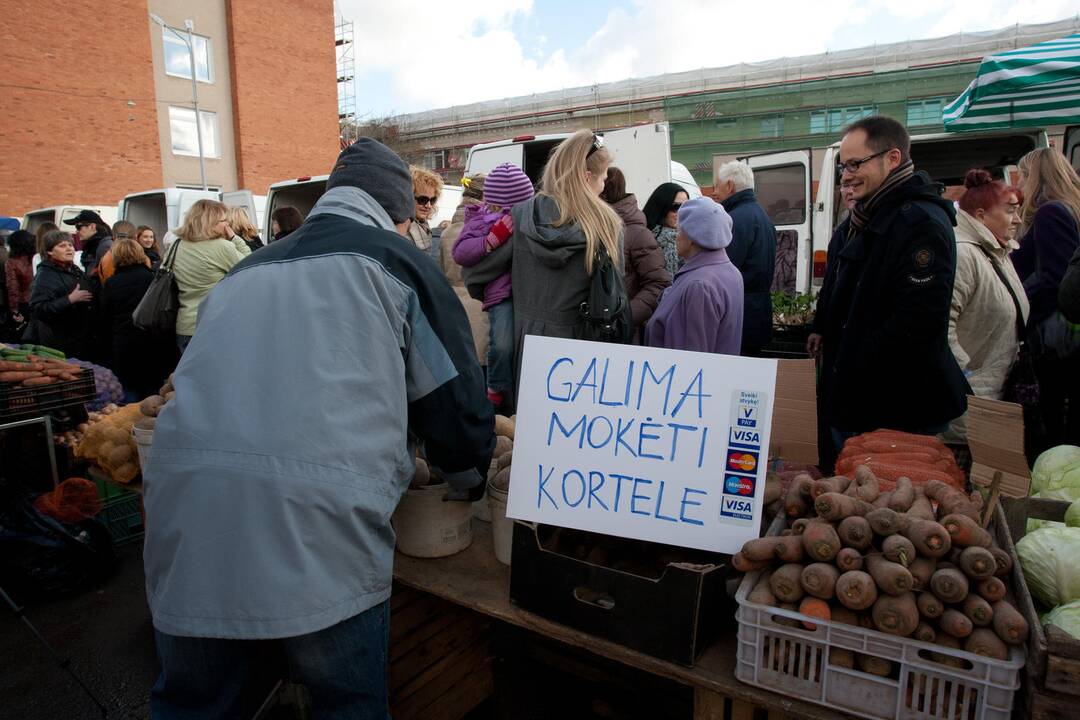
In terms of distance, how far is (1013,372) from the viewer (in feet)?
10.4

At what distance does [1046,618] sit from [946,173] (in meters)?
7.03

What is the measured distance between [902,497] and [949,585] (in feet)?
1.00

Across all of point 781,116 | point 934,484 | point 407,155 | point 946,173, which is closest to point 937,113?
point 781,116

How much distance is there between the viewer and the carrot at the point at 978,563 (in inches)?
52.0

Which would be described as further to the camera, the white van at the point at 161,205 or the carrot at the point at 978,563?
the white van at the point at 161,205

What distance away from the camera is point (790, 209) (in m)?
7.37

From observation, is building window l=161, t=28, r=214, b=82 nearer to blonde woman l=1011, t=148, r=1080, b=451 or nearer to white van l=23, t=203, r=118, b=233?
white van l=23, t=203, r=118, b=233

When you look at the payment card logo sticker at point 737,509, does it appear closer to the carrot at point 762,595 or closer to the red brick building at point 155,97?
the carrot at point 762,595

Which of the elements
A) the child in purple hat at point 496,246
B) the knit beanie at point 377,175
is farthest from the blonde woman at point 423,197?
the knit beanie at point 377,175

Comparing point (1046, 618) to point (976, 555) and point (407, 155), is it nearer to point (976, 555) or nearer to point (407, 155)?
point (976, 555)

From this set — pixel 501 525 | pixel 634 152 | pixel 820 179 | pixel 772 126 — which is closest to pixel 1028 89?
pixel 820 179

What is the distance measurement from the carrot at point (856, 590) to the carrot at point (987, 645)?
0.58ft

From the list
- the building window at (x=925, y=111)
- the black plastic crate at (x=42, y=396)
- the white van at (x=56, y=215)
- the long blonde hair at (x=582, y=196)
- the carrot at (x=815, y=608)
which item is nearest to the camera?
the carrot at (x=815, y=608)

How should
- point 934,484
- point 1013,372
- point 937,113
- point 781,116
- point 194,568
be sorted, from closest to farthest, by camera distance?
point 194,568, point 934,484, point 1013,372, point 937,113, point 781,116
